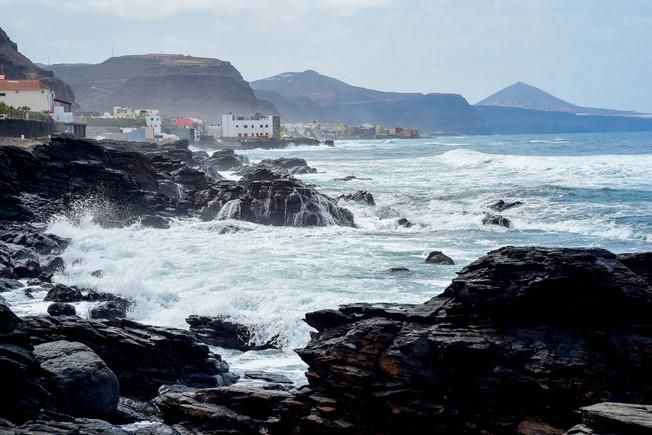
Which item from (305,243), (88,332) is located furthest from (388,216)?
(88,332)

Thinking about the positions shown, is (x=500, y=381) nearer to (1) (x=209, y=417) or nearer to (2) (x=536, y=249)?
(2) (x=536, y=249)

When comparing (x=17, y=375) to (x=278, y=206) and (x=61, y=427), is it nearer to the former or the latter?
(x=61, y=427)

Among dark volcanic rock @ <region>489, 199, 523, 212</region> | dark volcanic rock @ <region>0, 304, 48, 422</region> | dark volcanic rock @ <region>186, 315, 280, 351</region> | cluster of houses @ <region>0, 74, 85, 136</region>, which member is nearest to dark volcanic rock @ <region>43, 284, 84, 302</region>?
dark volcanic rock @ <region>186, 315, 280, 351</region>

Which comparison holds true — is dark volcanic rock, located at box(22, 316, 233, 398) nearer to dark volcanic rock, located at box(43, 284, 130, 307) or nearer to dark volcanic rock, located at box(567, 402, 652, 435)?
dark volcanic rock, located at box(43, 284, 130, 307)

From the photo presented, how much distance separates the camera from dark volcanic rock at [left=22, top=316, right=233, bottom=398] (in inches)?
448

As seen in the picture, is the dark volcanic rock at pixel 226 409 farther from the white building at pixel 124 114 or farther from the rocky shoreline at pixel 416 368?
the white building at pixel 124 114

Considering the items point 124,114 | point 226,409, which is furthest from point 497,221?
point 124,114

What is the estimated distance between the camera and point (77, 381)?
376 inches

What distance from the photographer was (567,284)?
8.93 meters

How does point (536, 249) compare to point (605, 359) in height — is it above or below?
above

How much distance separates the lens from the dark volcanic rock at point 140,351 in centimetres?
1139

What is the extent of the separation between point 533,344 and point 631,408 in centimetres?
189

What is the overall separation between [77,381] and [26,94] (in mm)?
54867

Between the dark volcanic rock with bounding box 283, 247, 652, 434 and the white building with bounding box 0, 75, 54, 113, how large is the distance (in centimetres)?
5522
